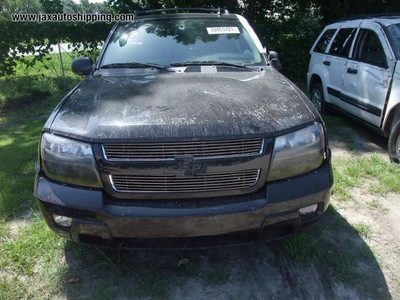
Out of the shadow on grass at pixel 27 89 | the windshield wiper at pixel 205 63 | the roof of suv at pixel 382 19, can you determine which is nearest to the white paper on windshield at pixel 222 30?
the windshield wiper at pixel 205 63

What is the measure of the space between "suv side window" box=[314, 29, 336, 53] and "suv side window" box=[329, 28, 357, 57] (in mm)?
254

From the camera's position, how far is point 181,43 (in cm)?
348

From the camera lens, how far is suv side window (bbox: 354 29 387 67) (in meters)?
4.56

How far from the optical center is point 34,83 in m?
8.42

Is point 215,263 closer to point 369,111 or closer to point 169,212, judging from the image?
point 169,212

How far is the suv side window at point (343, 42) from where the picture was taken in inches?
209

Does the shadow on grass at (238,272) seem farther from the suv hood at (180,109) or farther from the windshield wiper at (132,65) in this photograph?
the windshield wiper at (132,65)

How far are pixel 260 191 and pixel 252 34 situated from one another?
2.09m

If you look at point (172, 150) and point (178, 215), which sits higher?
point (172, 150)

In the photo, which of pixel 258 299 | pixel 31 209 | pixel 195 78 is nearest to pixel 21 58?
pixel 31 209

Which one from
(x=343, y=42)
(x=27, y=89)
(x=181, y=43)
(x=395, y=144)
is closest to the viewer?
(x=181, y=43)

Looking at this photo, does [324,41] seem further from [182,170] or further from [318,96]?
[182,170]

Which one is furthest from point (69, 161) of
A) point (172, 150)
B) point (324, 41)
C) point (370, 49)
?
point (324, 41)

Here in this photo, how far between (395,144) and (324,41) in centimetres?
272
